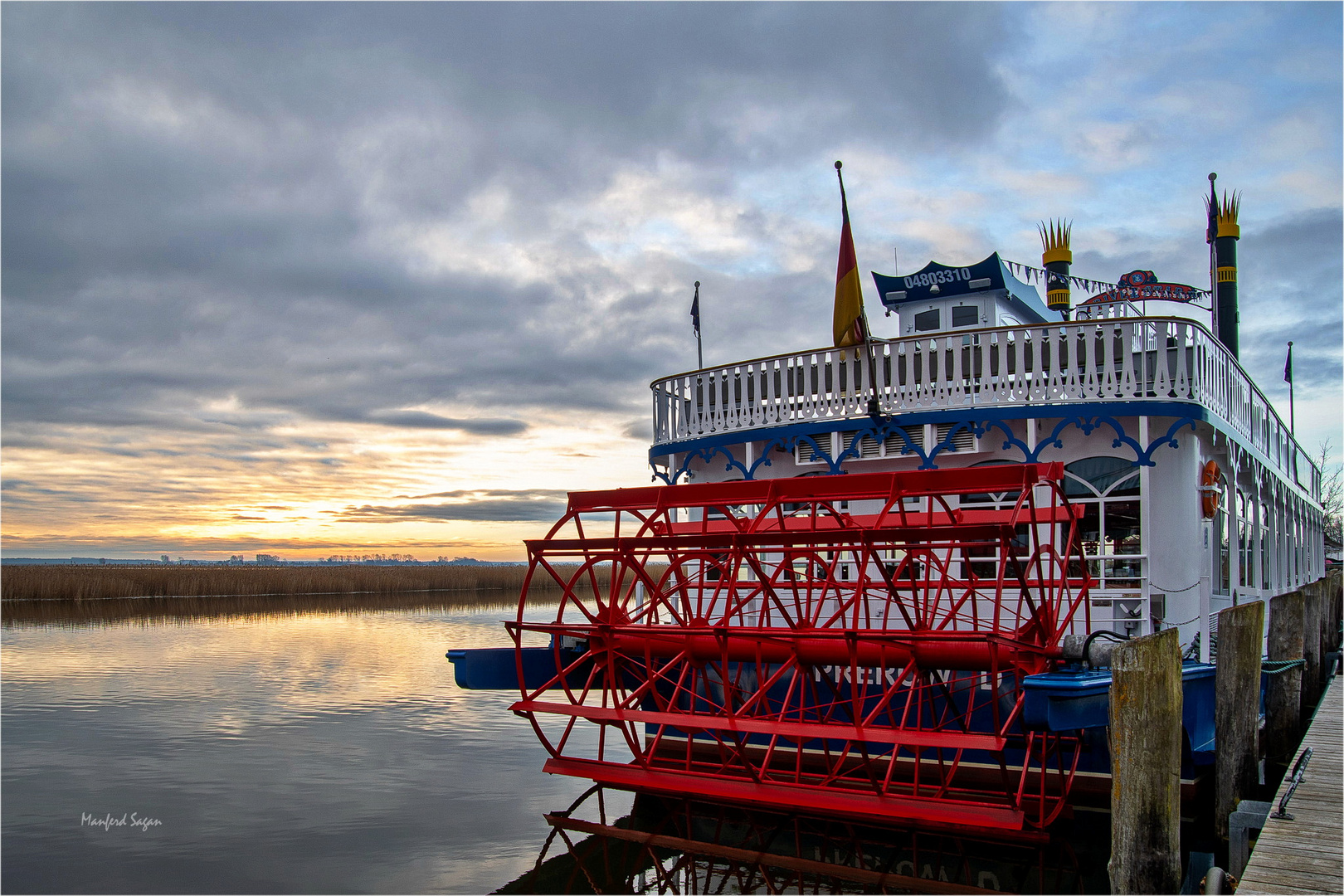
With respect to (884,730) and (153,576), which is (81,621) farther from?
(884,730)

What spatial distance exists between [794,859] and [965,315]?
739cm

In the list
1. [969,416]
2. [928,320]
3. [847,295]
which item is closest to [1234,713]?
[969,416]

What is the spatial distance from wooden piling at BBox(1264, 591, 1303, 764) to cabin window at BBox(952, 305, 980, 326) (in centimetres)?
451

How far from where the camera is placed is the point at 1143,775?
4.98 metres

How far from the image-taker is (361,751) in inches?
418

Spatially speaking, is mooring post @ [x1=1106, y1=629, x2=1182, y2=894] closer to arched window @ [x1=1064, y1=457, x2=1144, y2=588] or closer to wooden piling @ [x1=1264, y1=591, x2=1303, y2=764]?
arched window @ [x1=1064, y1=457, x2=1144, y2=588]

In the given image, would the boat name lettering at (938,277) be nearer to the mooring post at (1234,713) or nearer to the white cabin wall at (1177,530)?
the white cabin wall at (1177,530)

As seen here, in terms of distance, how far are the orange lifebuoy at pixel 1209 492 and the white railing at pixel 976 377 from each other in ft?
2.16

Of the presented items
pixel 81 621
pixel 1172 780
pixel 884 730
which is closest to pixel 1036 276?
pixel 884 730

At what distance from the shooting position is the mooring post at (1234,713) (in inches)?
283

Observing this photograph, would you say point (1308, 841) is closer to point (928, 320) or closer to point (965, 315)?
point (965, 315)

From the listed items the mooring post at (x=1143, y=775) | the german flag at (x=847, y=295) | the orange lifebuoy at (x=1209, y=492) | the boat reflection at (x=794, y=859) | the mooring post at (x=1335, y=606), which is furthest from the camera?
the mooring post at (x=1335, y=606)

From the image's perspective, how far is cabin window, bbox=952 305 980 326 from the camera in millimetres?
12164

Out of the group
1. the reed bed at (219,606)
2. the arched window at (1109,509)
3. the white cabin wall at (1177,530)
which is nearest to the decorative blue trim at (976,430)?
the white cabin wall at (1177,530)
